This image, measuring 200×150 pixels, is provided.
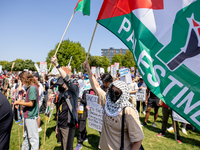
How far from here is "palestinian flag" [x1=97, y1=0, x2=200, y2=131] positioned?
1.22 m

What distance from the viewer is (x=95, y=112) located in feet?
13.0

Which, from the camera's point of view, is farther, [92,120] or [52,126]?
[52,126]

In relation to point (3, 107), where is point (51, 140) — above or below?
below

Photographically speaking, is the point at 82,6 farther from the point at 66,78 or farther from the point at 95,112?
the point at 95,112

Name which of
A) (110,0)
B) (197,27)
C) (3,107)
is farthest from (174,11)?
(3,107)

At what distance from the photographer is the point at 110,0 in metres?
1.93

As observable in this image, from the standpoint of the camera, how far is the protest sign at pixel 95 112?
387 cm

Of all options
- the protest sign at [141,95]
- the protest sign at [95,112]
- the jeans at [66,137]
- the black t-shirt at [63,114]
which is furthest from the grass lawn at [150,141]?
the protest sign at [141,95]

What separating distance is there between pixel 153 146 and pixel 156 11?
4398 millimetres

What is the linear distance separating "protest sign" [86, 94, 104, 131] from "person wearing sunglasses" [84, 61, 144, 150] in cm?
187

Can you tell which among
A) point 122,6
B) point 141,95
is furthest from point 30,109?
point 141,95

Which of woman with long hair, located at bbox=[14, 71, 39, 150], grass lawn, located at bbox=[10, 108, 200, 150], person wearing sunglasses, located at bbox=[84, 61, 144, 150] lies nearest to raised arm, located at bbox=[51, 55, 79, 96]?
person wearing sunglasses, located at bbox=[84, 61, 144, 150]

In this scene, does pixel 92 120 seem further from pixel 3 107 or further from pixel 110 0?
pixel 110 0

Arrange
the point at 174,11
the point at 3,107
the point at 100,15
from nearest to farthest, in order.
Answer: the point at 174,11
the point at 3,107
the point at 100,15
